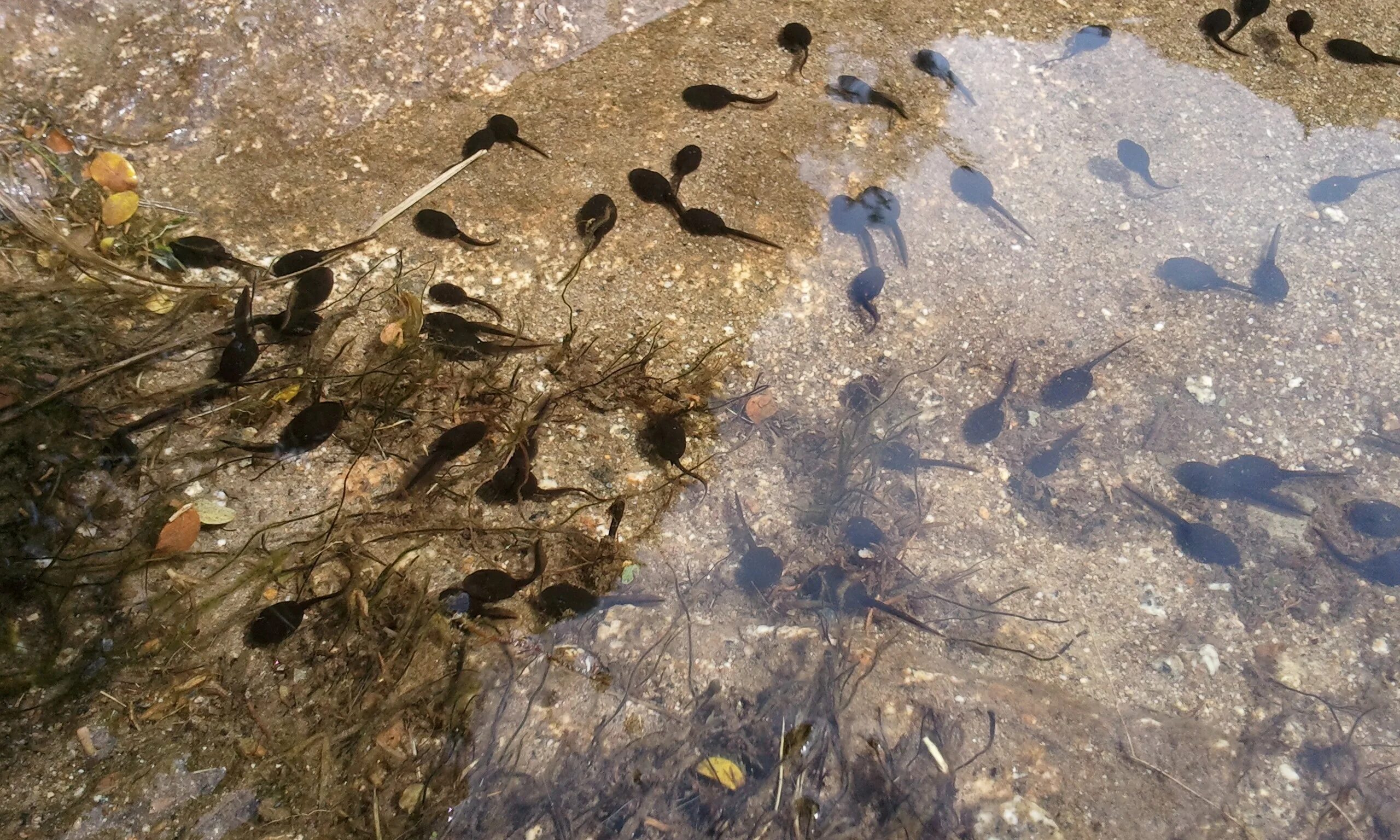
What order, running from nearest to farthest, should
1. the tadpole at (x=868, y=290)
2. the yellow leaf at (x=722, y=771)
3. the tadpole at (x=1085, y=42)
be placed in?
1. the yellow leaf at (x=722, y=771)
2. the tadpole at (x=868, y=290)
3. the tadpole at (x=1085, y=42)

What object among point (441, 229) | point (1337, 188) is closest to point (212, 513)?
point (441, 229)

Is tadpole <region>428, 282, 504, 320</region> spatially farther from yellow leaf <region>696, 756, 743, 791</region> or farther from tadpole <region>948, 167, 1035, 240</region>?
tadpole <region>948, 167, 1035, 240</region>

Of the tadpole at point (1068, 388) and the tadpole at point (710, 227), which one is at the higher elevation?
the tadpole at point (710, 227)

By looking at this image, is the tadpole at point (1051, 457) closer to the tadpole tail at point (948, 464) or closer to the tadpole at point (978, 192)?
the tadpole tail at point (948, 464)

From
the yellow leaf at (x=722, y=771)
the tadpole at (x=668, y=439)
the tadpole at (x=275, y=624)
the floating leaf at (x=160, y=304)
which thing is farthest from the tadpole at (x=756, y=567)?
the floating leaf at (x=160, y=304)

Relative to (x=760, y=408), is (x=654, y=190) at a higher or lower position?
higher

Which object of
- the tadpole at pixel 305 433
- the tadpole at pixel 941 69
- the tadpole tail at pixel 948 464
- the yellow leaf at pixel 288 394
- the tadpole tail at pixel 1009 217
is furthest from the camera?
the tadpole at pixel 941 69

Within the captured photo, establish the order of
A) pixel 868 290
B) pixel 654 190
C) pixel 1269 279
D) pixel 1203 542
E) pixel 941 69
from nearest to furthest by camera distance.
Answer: pixel 1203 542
pixel 868 290
pixel 654 190
pixel 1269 279
pixel 941 69

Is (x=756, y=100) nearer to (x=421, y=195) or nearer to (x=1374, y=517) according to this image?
(x=421, y=195)
